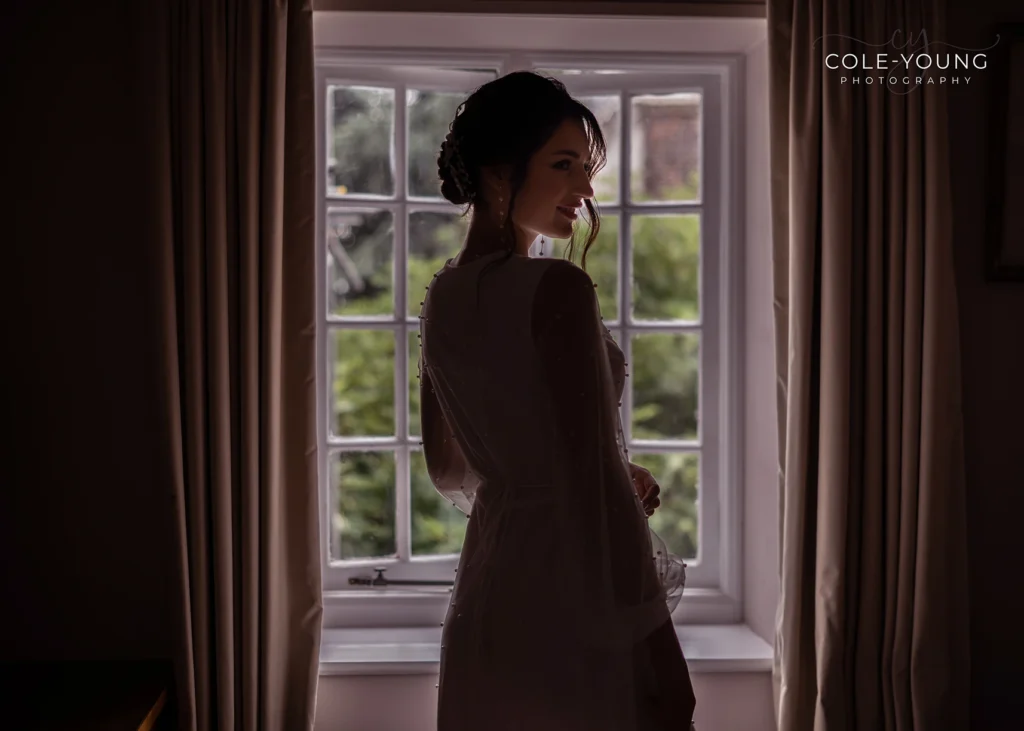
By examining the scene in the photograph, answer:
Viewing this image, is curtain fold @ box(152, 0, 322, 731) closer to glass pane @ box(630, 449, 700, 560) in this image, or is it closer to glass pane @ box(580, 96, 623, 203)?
glass pane @ box(580, 96, 623, 203)

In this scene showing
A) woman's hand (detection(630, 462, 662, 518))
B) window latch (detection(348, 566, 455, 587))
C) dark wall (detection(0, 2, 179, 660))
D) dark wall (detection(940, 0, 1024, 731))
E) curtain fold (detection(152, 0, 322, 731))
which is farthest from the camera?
window latch (detection(348, 566, 455, 587))

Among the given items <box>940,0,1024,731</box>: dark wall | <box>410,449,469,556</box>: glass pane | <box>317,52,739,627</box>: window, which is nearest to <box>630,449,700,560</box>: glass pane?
<box>317,52,739,627</box>: window

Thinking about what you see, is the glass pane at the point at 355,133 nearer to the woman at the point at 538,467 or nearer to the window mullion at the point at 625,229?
the window mullion at the point at 625,229

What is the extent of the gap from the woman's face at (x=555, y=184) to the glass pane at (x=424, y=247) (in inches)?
44.5

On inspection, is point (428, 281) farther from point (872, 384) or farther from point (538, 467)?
point (538, 467)

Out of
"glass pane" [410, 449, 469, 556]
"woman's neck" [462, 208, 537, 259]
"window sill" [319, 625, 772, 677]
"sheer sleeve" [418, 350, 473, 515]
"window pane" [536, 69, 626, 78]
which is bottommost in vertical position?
"window sill" [319, 625, 772, 677]

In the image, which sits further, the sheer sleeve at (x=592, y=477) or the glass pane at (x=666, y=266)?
the glass pane at (x=666, y=266)

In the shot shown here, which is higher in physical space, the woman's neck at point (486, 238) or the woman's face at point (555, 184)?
the woman's face at point (555, 184)

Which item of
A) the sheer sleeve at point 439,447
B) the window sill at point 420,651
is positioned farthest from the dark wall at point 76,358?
the sheer sleeve at point 439,447

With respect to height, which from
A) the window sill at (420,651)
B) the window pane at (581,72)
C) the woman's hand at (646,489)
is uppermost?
the window pane at (581,72)

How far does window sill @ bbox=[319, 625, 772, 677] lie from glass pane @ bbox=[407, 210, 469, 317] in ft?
2.74

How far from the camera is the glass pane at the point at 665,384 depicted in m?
2.22

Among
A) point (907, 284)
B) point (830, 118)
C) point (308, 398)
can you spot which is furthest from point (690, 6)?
point (308, 398)

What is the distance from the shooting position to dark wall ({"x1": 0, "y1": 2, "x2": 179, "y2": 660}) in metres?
1.80
